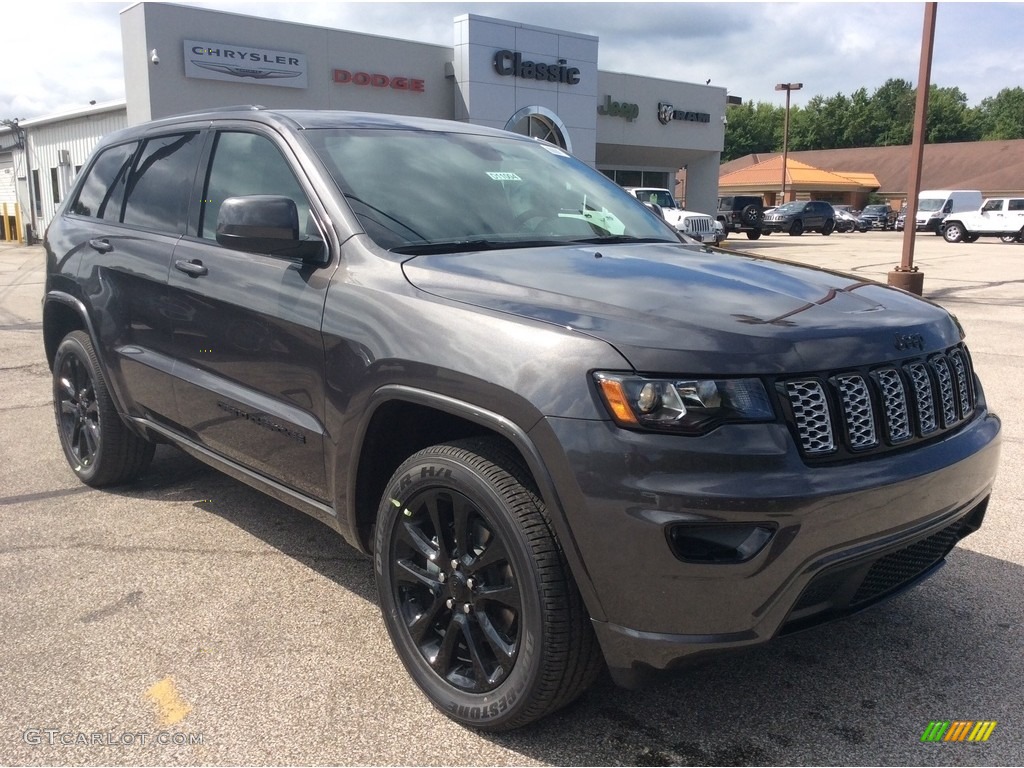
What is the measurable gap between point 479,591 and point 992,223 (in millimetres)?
38376

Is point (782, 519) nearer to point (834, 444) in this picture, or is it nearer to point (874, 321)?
point (834, 444)

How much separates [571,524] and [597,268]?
96 cm

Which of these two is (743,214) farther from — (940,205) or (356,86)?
(356,86)

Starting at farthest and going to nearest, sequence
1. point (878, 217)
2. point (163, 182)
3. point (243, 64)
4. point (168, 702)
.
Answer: point (878, 217), point (243, 64), point (163, 182), point (168, 702)

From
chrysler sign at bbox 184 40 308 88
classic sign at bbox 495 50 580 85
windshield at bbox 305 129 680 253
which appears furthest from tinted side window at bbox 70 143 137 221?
A: classic sign at bbox 495 50 580 85

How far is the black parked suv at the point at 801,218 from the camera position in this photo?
139 feet

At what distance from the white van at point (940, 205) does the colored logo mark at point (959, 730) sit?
44310 millimetres

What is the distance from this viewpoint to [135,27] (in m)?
19.3

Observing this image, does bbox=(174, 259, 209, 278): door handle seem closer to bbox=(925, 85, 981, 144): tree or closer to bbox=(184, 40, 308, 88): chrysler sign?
bbox=(184, 40, 308, 88): chrysler sign

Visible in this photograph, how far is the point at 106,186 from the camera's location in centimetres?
481

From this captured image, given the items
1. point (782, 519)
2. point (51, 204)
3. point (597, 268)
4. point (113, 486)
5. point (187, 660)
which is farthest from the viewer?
point (51, 204)

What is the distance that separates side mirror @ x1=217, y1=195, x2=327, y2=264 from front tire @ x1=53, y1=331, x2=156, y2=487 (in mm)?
1747

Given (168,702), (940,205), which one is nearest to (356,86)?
(168,702)

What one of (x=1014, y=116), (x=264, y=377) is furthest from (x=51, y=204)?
(x=1014, y=116)
